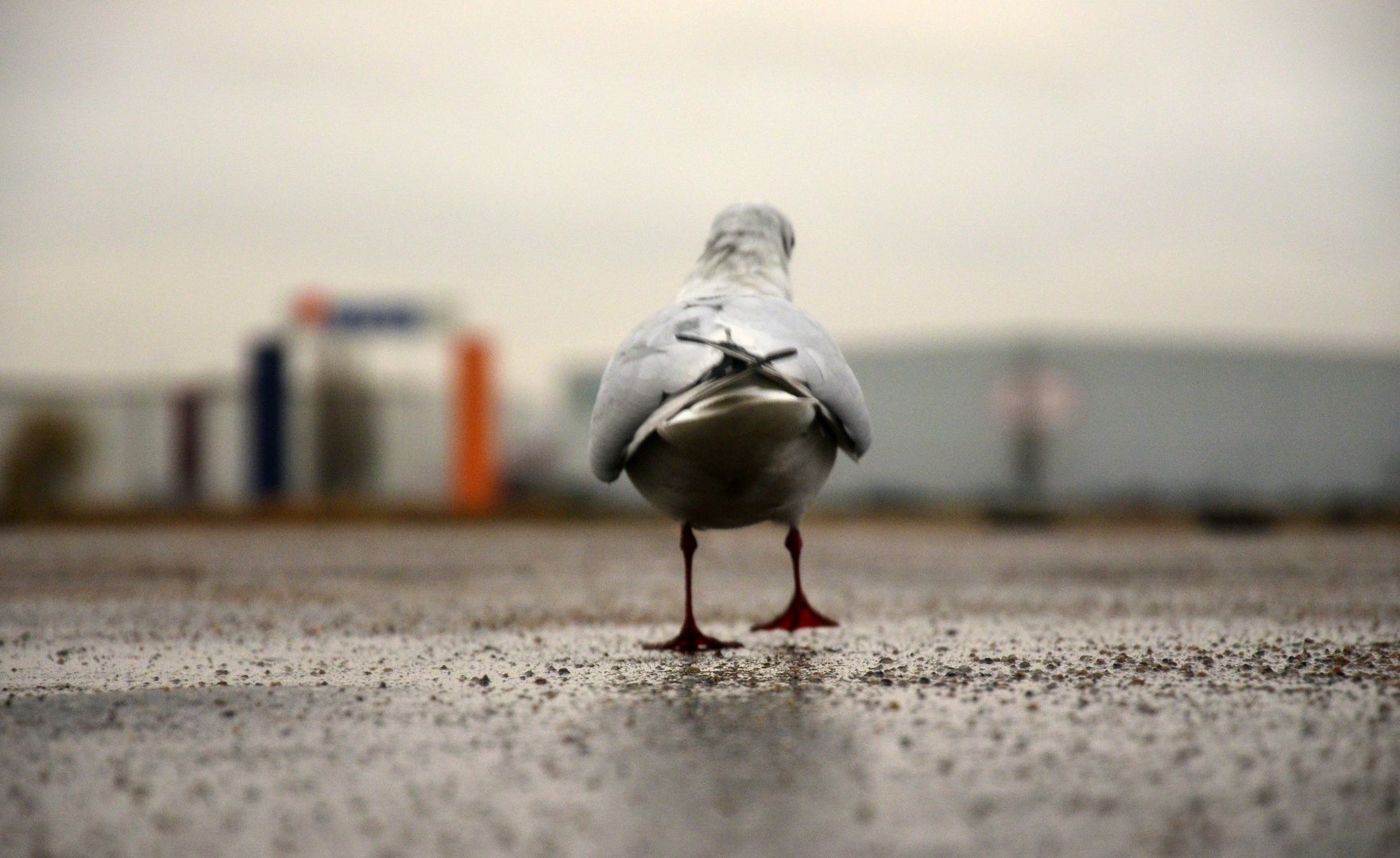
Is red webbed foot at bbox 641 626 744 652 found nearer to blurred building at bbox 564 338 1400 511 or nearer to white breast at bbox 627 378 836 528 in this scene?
white breast at bbox 627 378 836 528

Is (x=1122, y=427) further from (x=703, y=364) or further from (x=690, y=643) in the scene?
(x=703, y=364)

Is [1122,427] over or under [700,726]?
over

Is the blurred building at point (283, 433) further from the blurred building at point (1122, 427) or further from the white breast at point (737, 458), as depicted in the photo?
the white breast at point (737, 458)

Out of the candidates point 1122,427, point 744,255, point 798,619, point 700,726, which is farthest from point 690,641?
point 1122,427

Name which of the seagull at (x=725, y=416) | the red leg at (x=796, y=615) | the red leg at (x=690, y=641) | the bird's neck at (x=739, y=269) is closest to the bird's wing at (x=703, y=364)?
the seagull at (x=725, y=416)

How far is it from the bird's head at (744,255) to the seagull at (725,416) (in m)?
0.58

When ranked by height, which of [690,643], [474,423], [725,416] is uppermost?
[474,423]

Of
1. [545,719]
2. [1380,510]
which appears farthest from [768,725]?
[1380,510]

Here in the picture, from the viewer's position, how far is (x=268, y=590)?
1029cm

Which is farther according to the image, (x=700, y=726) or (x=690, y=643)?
(x=690, y=643)

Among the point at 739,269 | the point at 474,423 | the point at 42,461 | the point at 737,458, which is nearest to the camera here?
the point at 737,458

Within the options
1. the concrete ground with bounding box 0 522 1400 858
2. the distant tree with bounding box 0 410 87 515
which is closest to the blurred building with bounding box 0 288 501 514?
the distant tree with bounding box 0 410 87 515

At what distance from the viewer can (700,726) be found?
445 centimetres

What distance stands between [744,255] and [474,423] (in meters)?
20.9
